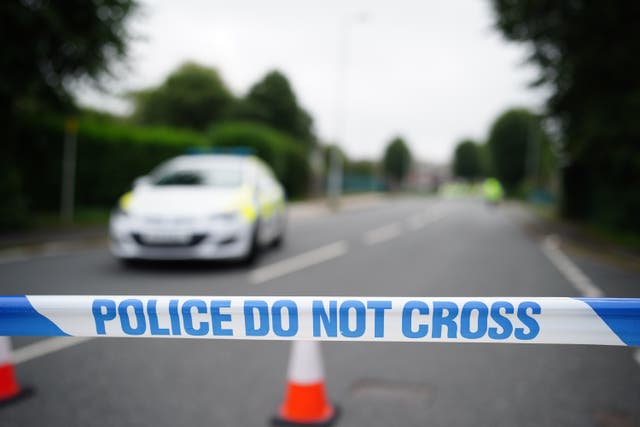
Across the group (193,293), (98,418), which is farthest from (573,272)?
(98,418)

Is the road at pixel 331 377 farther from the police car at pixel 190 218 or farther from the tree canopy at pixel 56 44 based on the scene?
the tree canopy at pixel 56 44

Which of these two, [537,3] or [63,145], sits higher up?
[537,3]

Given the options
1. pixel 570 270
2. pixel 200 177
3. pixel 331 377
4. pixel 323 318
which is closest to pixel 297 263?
pixel 200 177

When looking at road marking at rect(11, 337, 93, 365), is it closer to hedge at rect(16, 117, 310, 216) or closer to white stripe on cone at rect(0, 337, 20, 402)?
white stripe on cone at rect(0, 337, 20, 402)

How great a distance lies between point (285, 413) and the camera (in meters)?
3.32

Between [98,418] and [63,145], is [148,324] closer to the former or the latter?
[98,418]

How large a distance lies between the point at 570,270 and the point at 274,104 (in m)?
49.4

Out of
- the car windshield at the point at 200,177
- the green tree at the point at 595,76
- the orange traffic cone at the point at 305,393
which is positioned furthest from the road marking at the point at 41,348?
the green tree at the point at 595,76

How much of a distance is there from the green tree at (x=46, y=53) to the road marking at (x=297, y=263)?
20.0ft

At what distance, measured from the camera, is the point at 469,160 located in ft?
392

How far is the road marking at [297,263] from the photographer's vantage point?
8038 mm

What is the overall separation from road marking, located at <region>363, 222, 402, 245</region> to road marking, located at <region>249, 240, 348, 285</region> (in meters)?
1.27

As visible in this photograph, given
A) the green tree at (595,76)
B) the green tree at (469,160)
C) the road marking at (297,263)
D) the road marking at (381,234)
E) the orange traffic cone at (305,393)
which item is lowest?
the green tree at (469,160)

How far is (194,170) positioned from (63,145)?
307 inches
